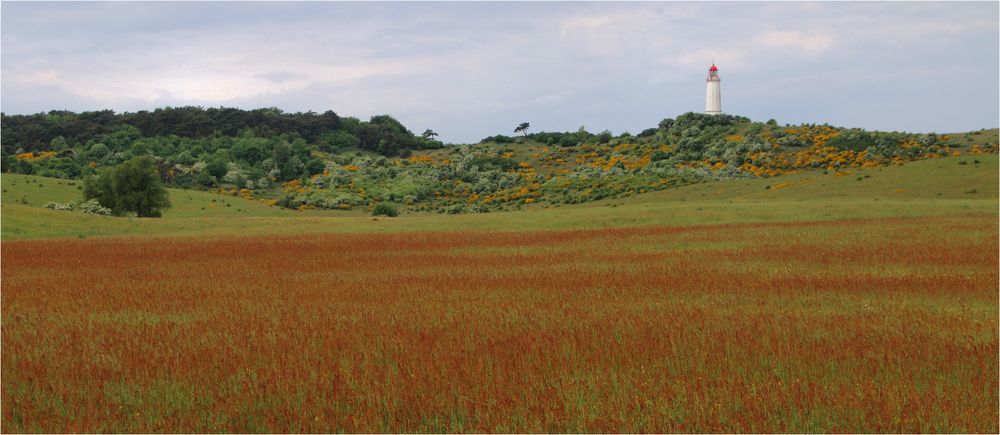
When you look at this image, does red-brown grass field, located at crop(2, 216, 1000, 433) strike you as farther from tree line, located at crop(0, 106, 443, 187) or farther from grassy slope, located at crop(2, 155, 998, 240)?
tree line, located at crop(0, 106, 443, 187)

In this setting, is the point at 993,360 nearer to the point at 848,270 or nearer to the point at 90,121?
the point at 848,270

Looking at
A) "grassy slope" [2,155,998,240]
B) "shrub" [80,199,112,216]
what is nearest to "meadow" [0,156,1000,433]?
"grassy slope" [2,155,998,240]

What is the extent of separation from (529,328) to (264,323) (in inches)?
172

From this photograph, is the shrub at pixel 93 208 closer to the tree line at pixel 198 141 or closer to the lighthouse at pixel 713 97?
the tree line at pixel 198 141

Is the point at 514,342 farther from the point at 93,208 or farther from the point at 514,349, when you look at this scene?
the point at 93,208

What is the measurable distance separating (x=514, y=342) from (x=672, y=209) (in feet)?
163

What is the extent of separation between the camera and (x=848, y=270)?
21000 mm

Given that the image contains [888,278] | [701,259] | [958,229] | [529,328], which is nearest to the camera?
[529,328]

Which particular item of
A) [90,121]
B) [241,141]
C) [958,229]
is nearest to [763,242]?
[958,229]

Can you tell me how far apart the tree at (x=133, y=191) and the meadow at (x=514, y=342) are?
2066 inches

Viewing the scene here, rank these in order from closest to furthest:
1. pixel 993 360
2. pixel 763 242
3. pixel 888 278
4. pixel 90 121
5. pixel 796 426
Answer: pixel 796 426
pixel 993 360
pixel 888 278
pixel 763 242
pixel 90 121

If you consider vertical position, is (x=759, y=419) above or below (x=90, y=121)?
below

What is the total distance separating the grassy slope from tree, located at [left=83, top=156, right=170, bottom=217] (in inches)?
197

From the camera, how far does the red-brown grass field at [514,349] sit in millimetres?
7914
